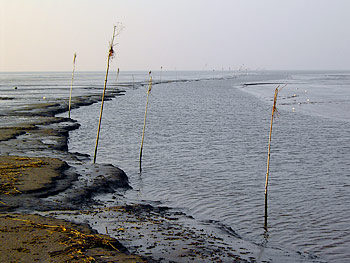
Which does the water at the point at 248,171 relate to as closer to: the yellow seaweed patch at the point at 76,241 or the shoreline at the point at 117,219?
the shoreline at the point at 117,219

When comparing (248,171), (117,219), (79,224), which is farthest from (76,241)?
(248,171)

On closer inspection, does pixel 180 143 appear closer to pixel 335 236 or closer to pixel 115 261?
pixel 335 236

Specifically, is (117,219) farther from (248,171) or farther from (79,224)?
(248,171)

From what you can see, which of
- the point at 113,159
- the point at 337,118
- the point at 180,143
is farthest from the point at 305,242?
the point at 337,118

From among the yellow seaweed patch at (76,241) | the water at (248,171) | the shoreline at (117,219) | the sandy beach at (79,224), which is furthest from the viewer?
the water at (248,171)

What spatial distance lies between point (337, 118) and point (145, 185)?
3631 cm

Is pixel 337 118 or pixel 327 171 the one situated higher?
pixel 337 118

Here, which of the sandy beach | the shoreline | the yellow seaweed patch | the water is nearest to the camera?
the yellow seaweed patch

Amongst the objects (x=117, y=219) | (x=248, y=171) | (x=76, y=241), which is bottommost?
(x=117, y=219)

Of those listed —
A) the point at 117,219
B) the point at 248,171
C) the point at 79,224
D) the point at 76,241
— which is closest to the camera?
the point at 76,241

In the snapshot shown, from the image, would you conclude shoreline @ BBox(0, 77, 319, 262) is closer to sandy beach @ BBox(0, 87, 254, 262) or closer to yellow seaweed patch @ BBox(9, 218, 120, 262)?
sandy beach @ BBox(0, 87, 254, 262)

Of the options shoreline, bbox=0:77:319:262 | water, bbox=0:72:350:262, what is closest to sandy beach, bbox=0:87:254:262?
shoreline, bbox=0:77:319:262

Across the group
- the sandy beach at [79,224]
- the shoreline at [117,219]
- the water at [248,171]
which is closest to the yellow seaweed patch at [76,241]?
the sandy beach at [79,224]

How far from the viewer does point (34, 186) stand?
18391 millimetres
